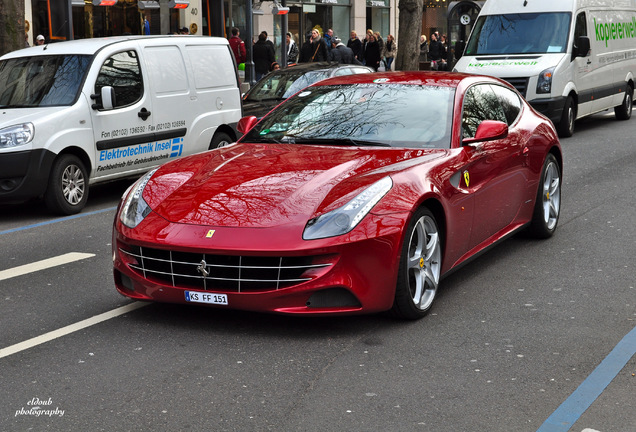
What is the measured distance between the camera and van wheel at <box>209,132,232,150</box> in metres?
12.2

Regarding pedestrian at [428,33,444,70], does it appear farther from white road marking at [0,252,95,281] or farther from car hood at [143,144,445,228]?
car hood at [143,144,445,228]

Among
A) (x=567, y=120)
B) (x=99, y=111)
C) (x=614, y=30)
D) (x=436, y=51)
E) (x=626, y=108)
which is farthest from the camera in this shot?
(x=436, y=51)

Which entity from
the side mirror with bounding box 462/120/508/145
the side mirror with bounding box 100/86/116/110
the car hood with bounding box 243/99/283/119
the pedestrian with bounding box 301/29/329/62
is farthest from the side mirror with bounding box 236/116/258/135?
the pedestrian with bounding box 301/29/329/62

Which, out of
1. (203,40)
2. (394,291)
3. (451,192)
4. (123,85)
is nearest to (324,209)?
(394,291)

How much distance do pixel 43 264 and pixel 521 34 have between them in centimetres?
1172

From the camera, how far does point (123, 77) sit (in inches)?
428

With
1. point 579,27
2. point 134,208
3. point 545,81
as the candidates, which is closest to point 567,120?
point 545,81

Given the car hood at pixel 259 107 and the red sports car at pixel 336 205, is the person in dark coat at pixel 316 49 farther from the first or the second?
the red sports car at pixel 336 205

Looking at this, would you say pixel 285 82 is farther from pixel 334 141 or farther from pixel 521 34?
pixel 334 141

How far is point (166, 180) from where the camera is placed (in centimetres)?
598

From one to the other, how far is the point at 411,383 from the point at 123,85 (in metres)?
7.07

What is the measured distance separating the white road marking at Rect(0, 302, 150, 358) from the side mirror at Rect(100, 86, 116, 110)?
456 cm

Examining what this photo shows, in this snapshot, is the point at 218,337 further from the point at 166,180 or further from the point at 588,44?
the point at 588,44

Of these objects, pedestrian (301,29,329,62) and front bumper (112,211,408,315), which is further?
pedestrian (301,29,329,62)
